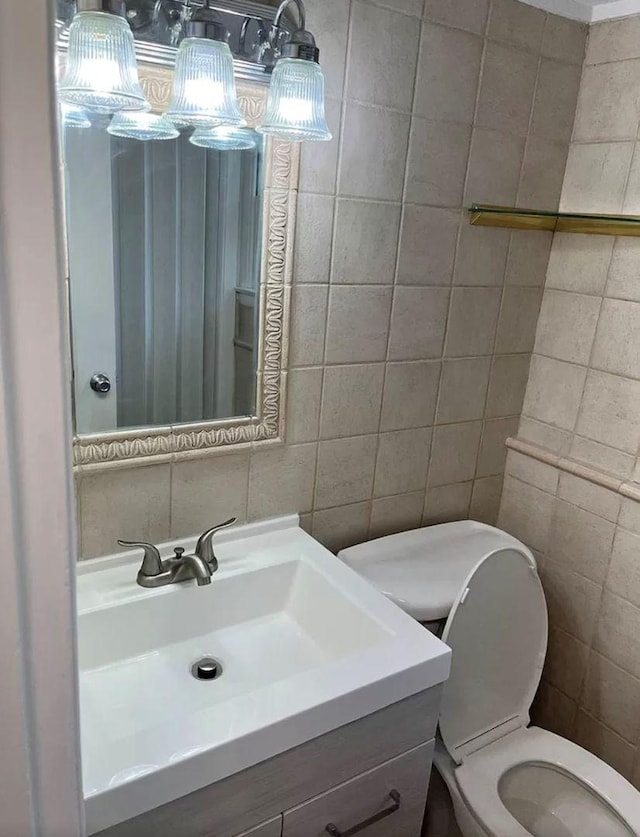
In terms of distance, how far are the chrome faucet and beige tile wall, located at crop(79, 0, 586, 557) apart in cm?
10

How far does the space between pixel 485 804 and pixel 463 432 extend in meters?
0.83

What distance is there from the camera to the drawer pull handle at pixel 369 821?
3.65 ft

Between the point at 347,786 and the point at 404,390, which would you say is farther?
the point at 404,390

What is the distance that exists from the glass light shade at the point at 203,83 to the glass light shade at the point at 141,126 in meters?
0.03

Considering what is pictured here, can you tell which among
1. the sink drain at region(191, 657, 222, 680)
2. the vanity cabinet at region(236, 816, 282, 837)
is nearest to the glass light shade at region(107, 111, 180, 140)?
the sink drain at region(191, 657, 222, 680)

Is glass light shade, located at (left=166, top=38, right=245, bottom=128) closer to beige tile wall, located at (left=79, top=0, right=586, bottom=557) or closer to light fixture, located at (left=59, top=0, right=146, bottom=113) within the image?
light fixture, located at (left=59, top=0, right=146, bottom=113)

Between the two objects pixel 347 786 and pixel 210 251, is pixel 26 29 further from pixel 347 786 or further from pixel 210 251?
pixel 347 786

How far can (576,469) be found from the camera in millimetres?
1658

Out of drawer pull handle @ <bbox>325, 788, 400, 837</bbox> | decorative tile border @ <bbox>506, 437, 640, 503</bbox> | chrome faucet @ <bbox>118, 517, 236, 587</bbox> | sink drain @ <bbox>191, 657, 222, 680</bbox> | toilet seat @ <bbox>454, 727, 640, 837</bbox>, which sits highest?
decorative tile border @ <bbox>506, 437, 640, 503</bbox>

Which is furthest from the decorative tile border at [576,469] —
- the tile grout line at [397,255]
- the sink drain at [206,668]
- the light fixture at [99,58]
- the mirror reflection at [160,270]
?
the light fixture at [99,58]

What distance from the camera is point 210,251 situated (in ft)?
4.07

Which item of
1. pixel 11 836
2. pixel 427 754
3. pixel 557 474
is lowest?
pixel 427 754

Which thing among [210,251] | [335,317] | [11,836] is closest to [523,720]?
[335,317]

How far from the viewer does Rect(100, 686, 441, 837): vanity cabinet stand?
3.07 ft
